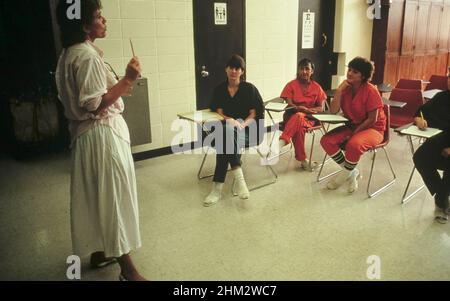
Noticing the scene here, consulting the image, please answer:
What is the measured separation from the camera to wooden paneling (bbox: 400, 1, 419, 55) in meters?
6.74

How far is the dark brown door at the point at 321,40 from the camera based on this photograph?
230 inches

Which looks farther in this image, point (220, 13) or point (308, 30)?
point (308, 30)

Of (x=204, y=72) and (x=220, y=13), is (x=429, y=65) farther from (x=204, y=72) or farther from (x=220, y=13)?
(x=204, y=72)

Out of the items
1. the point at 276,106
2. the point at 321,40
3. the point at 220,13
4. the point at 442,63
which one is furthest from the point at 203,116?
the point at 442,63

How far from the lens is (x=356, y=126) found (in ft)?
11.6

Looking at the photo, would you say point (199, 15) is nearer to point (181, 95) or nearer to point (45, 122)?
point (181, 95)

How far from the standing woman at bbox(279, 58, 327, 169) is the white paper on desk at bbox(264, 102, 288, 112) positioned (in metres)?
0.12

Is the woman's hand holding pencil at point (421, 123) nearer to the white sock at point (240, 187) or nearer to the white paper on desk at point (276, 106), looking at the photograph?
the white paper on desk at point (276, 106)

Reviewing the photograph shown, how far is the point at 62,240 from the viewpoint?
8.95 ft

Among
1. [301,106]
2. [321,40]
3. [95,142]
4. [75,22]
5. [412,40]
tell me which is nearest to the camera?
[75,22]

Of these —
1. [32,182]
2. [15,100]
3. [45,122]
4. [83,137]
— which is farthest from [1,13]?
[83,137]

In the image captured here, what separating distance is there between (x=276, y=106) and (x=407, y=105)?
61.2 inches

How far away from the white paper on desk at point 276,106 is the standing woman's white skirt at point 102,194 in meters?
2.15

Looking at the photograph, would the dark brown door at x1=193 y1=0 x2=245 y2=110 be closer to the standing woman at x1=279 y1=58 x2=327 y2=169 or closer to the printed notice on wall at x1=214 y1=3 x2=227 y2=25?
the printed notice on wall at x1=214 y1=3 x2=227 y2=25
